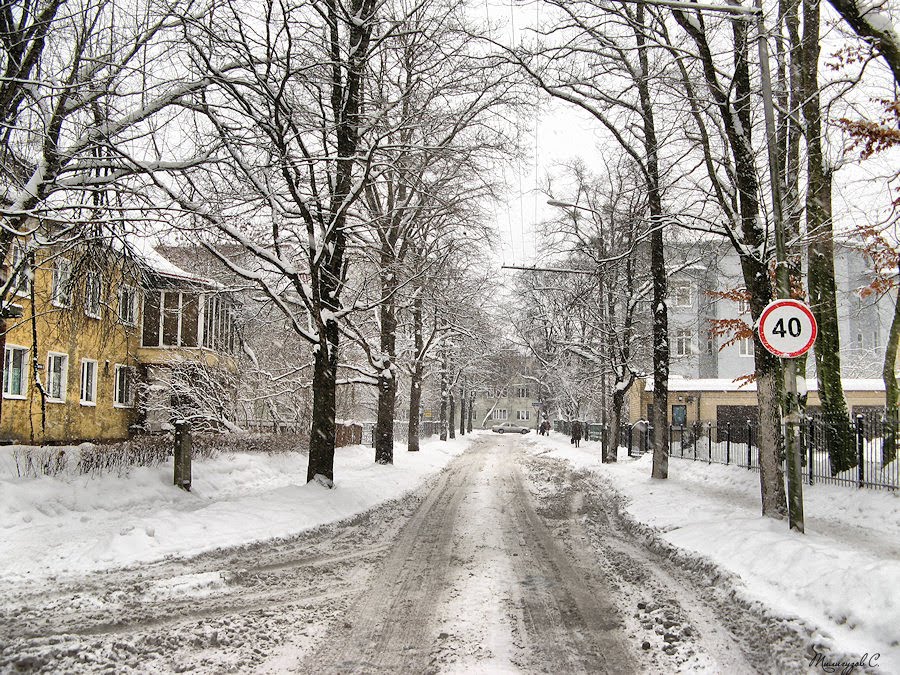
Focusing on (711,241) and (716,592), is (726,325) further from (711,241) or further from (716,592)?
(716,592)

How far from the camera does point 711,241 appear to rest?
15.3 metres

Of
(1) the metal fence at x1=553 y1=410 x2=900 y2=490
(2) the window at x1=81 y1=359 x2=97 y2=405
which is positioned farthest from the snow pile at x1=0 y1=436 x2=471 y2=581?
(2) the window at x1=81 y1=359 x2=97 y2=405

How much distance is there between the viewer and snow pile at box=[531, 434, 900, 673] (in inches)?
208

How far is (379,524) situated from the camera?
11.8 m

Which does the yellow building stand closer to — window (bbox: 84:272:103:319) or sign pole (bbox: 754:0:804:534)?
window (bbox: 84:272:103:319)

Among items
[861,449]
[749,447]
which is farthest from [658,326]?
[861,449]

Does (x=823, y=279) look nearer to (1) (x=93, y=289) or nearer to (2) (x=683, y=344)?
(1) (x=93, y=289)

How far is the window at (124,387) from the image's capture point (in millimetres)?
25703

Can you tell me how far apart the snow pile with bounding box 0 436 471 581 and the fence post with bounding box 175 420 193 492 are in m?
0.20

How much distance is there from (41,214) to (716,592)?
8.83m

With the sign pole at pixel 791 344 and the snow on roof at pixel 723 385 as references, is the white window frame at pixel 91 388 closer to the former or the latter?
the sign pole at pixel 791 344

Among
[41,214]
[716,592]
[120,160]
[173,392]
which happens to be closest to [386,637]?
[716,592]

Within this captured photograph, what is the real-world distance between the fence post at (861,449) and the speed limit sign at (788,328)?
6.04 metres

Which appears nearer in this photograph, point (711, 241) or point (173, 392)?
point (711, 241)
